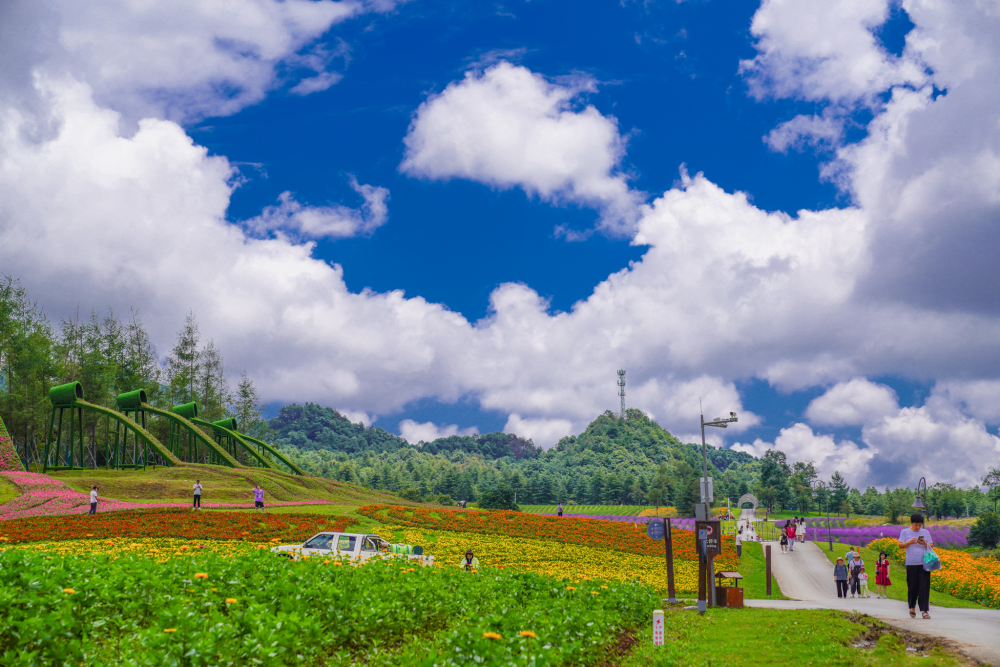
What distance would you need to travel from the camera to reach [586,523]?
3328 centimetres

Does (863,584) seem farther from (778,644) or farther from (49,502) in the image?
(49,502)

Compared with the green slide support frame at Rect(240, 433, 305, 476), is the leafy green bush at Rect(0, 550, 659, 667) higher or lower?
higher

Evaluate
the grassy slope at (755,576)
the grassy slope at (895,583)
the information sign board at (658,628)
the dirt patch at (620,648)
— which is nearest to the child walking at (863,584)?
the grassy slope at (895,583)

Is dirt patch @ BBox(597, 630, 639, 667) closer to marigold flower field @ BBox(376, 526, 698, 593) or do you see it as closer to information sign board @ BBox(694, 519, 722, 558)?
information sign board @ BBox(694, 519, 722, 558)

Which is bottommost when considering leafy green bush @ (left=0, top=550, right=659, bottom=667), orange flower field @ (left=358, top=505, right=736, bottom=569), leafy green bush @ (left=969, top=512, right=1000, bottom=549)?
leafy green bush @ (left=969, top=512, right=1000, bottom=549)

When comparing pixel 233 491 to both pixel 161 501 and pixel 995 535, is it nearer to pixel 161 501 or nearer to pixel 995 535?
pixel 161 501

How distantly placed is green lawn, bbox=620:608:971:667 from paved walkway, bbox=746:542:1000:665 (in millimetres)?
636

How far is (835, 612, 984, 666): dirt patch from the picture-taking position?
853cm

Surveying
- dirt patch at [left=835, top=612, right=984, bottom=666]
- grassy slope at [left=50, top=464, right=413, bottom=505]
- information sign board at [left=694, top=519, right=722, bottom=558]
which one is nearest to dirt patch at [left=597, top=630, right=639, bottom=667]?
dirt patch at [left=835, top=612, right=984, bottom=666]

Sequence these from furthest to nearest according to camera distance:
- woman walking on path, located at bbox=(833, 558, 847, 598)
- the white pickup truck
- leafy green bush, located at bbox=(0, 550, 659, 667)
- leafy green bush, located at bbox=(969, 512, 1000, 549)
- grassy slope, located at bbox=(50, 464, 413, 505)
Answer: leafy green bush, located at bbox=(969, 512, 1000, 549)
grassy slope, located at bbox=(50, 464, 413, 505)
woman walking on path, located at bbox=(833, 558, 847, 598)
the white pickup truck
leafy green bush, located at bbox=(0, 550, 659, 667)

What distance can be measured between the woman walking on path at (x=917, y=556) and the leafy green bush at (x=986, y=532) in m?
37.4

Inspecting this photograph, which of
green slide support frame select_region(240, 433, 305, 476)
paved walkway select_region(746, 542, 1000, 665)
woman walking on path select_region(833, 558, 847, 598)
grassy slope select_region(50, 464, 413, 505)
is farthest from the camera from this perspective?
green slide support frame select_region(240, 433, 305, 476)

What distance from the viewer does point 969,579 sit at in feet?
A: 68.5

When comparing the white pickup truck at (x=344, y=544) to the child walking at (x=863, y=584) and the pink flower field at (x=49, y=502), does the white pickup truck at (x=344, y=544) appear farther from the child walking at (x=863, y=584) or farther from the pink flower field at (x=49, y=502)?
the pink flower field at (x=49, y=502)
